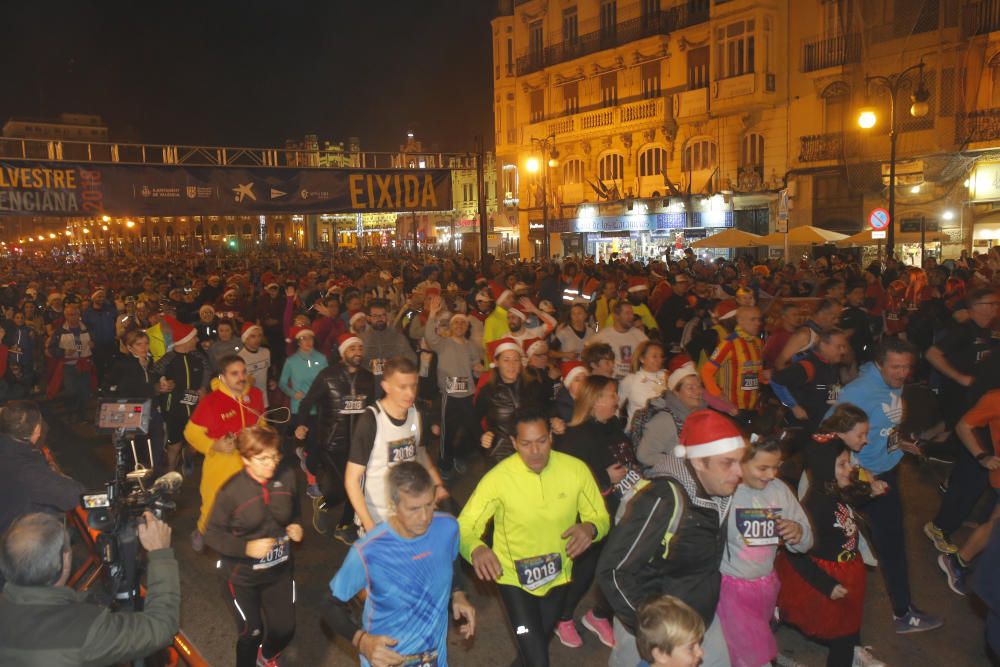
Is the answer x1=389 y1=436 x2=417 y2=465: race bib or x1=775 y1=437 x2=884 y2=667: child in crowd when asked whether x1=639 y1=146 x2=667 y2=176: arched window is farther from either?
x1=775 y1=437 x2=884 y2=667: child in crowd

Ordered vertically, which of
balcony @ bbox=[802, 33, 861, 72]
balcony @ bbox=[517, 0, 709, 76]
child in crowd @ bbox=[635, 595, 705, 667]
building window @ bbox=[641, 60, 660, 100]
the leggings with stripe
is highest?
balcony @ bbox=[517, 0, 709, 76]

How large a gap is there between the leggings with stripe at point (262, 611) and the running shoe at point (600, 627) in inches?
78.6

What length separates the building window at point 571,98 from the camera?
3688 cm

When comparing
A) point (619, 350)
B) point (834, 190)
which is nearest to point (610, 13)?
point (834, 190)

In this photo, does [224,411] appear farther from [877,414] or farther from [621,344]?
[877,414]

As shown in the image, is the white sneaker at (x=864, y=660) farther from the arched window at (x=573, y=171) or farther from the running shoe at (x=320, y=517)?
the arched window at (x=573, y=171)

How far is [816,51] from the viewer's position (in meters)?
26.7

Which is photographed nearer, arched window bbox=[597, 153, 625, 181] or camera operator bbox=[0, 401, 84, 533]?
camera operator bbox=[0, 401, 84, 533]

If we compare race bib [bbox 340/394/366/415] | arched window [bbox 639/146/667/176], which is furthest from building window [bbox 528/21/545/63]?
race bib [bbox 340/394/366/415]

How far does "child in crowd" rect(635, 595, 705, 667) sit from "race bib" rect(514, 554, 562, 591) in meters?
1.21

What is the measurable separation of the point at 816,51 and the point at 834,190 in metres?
4.86

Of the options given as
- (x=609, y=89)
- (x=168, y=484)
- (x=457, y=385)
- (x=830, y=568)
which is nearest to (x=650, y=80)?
(x=609, y=89)

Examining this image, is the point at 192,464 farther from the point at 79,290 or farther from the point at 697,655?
the point at 79,290

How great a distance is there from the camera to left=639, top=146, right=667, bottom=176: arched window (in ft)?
107
